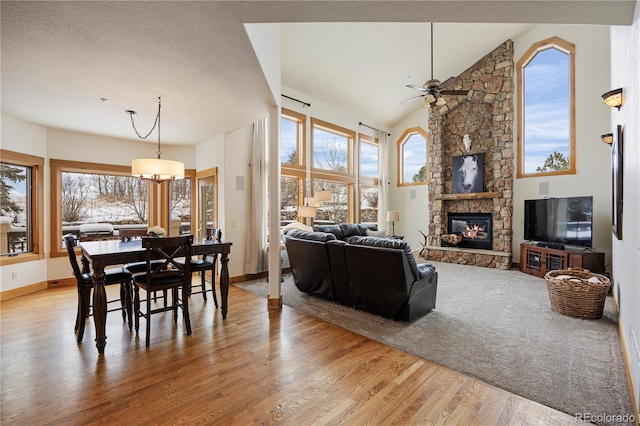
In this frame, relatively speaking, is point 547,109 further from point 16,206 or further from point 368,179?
point 16,206

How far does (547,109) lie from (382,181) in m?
4.16

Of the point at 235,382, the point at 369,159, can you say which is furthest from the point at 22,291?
the point at 369,159

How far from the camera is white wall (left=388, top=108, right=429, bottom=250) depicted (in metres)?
8.41

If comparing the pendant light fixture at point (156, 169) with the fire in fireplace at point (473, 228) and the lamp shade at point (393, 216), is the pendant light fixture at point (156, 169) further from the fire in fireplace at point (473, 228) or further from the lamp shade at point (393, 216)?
the fire in fireplace at point (473, 228)

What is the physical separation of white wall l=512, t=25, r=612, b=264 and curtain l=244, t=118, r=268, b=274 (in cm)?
591

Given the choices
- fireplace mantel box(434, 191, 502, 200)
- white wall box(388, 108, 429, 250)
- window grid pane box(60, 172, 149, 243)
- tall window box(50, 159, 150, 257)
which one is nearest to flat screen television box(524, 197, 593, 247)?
fireplace mantel box(434, 191, 502, 200)

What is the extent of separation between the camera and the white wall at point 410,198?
8414 millimetres

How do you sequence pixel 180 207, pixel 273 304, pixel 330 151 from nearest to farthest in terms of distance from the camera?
pixel 273 304 < pixel 180 207 < pixel 330 151

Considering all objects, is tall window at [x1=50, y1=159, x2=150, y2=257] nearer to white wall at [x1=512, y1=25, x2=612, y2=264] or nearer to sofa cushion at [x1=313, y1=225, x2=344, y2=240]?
sofa cushion at [x1=313, y1=225, x2=344, y2=240]

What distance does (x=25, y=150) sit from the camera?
444 centimetres

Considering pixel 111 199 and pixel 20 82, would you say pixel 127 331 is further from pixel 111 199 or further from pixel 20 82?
pixel 111 199

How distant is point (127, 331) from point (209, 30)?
9.89 ft


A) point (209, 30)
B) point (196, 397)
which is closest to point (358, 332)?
point (196, 397)

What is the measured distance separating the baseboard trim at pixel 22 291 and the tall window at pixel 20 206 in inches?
16.4
